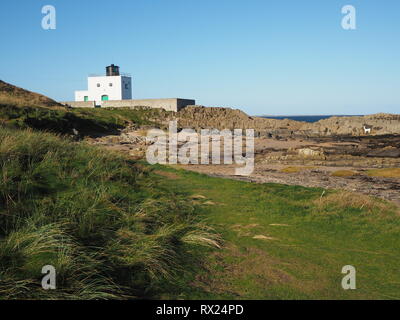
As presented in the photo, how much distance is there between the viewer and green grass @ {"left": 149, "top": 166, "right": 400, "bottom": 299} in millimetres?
5355

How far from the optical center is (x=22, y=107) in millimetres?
24297

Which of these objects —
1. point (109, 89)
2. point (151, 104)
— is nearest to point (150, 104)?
point (151, 104)

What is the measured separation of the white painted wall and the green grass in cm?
4850

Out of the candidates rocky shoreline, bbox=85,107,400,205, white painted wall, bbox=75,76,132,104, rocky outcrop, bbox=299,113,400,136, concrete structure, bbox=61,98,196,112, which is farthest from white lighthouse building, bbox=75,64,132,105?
rocky outcrop, bbox=299,113,400,136

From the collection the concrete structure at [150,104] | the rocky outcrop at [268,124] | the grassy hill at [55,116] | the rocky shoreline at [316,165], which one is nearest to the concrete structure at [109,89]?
the concrete structure at [150,104]

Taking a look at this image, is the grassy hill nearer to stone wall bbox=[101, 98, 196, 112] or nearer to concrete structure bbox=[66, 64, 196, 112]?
stone wall bbox=[101, 98, 196, 112]

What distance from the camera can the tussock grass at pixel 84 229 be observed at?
479cm

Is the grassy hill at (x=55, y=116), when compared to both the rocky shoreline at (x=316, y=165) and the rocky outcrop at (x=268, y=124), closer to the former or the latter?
the rocky shoreline at (x=316, y=165)

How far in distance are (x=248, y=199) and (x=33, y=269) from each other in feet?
21.8

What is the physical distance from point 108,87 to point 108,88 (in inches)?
5.8

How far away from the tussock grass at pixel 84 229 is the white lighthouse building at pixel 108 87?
159 ft

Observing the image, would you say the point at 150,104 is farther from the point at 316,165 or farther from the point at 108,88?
the point at 316,165
